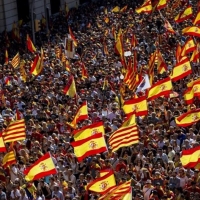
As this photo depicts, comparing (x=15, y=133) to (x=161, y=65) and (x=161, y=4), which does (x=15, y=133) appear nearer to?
(x=161, y=65)

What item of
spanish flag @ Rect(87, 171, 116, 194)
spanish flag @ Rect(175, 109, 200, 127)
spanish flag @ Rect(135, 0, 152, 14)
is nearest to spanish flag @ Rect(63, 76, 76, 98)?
spanish flag @ Rect(175, 109, 200, 127)

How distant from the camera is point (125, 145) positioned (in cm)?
2197

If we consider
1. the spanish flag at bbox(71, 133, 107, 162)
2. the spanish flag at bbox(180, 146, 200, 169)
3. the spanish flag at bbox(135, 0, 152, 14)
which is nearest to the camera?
the spanish flag at bbox(180, 146, 200, 169)

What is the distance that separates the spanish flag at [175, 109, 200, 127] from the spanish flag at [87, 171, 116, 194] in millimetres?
4647

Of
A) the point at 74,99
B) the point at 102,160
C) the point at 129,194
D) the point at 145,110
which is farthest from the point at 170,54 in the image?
the point at 129,194

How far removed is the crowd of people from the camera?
842 inches

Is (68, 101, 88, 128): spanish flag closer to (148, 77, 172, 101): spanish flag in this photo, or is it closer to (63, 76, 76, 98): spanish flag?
(148, 77, 172, 101): spanish flag

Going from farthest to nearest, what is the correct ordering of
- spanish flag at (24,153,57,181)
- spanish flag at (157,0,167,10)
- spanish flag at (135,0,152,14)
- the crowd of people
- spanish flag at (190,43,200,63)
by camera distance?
1. spanish flag at (157,0,167,10)
2. spanish flag at (135,0,152,14)
3. spanish flag at (190,43,200,63)
4. the crowd of people
5. spanish flag at (24,153,57,181)

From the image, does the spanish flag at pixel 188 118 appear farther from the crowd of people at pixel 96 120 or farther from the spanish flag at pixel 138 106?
the spanish flag at pixel 138 106

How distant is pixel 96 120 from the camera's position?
88.1 feet

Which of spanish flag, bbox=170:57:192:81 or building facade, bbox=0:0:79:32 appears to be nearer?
spanish flag, bbox=170:57:192:81

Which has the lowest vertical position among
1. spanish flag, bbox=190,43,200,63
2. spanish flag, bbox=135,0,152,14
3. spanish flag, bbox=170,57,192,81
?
spanish flag, bbox=170,57,192,81

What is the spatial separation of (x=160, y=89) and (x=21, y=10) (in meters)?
26.6

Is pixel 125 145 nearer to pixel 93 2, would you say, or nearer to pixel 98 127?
pixel 98 127
